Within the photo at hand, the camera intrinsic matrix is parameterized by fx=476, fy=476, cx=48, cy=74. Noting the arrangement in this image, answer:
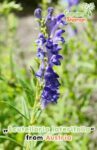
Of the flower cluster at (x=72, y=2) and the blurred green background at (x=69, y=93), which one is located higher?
the flower cluster at (x=72, y=2)

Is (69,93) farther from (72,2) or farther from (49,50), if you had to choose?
(49,50)

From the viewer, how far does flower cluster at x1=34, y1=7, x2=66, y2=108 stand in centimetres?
212

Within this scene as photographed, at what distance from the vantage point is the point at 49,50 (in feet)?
7.02

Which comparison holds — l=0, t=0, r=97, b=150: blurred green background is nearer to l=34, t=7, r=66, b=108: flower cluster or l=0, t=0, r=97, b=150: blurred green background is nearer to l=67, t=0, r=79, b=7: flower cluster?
l=67, t=0, r=79, b=7: flower cluster

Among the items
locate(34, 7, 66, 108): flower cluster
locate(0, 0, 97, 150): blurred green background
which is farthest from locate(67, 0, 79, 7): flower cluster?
locate(34, 7, 66, 108): flower cluster

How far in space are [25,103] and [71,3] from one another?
4.02 ft

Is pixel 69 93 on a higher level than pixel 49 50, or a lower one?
higher

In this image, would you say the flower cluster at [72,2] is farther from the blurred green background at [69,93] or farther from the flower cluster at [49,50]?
the flower cluster at [49,50]

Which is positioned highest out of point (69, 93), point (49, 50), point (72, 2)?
point (72, 2)

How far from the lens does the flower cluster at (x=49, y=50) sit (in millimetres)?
2119

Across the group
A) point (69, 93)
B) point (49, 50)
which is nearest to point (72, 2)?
point (69, 93)

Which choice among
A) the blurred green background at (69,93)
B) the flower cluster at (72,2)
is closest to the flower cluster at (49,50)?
the blurred green background at (69,93)

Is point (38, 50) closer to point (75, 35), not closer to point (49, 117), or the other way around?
point (49, 117)

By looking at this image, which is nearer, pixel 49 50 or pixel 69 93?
pixel 49 50
